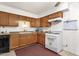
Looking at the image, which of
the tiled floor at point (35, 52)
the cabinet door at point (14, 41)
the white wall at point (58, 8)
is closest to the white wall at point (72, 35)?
the white wall at point (58, 8)

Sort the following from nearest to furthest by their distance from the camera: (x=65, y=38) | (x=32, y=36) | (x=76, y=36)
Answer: (x=76, y=36) → (x=65, y=38) → (x=32, y=36)

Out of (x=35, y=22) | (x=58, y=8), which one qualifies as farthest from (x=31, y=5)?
(x=35, y=22)

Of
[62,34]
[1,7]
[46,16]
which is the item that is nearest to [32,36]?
[46,16]

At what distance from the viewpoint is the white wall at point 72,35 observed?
2.34 m

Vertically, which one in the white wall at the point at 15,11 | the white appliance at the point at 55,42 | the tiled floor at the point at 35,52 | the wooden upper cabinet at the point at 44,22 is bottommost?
the tiled floor at the point at 35,52

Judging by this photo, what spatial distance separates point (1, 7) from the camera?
8.87ft

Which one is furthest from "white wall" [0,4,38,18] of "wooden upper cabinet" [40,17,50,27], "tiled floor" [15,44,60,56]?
"tiled floor" [15,44,60,56]

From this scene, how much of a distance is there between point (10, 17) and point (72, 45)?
2256mm

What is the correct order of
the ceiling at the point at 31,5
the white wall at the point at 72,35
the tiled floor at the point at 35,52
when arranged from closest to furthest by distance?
the white wall at the point at 72,35 → the tiled floor at the point at 35,52 → the ceiling at the point at 31,5

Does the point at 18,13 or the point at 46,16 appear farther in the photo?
the point at 46,16

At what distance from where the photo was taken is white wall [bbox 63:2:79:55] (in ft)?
7.68

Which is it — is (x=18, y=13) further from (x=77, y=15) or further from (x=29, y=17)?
(x=77, y=15)

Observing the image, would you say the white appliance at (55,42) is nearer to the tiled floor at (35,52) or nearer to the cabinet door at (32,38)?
the tiled floor at (35,52)

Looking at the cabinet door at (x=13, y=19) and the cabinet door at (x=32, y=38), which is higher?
the cabinet door at (x=13, y=19)
